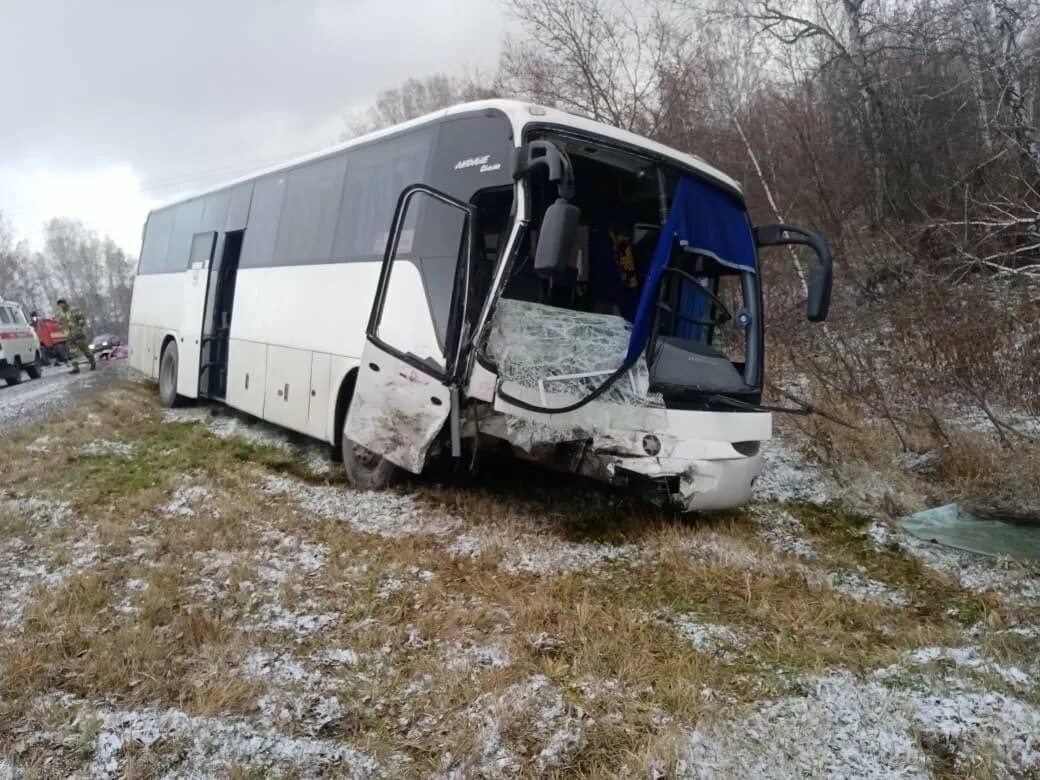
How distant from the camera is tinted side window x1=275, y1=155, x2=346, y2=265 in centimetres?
793

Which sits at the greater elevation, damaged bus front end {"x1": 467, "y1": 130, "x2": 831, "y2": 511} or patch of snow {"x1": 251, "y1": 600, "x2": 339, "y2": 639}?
damaged bus front end {"x1": 467, "y1": 130, "x2": 831, "y2": 511}

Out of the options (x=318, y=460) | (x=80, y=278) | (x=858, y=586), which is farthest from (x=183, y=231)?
(x=80, y=278)

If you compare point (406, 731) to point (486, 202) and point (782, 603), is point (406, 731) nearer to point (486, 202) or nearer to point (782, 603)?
point (782, 603)

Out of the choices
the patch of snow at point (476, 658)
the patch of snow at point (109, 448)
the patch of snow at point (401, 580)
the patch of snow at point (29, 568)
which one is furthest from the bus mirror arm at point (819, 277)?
the patch of snow at point (109, 448)

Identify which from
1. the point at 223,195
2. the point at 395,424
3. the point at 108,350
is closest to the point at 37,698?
the point at 395,424

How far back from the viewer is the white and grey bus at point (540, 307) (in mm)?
5402

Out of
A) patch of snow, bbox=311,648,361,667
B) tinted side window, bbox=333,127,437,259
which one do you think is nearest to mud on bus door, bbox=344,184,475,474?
tinted side window, bbox=333,127,437,259

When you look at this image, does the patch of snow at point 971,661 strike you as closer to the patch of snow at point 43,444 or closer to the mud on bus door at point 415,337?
the mud on bus door at point 415,337

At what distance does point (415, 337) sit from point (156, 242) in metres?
9.67

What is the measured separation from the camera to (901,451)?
8461 mm

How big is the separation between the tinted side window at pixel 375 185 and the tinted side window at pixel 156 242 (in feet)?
21.1

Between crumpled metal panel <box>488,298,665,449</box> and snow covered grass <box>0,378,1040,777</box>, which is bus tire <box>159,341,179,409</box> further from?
crumpled metal panel <box>488,298,665,449</box>

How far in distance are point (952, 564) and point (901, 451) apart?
3.41 m

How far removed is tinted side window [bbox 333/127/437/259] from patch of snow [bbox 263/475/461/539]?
7.20ft
